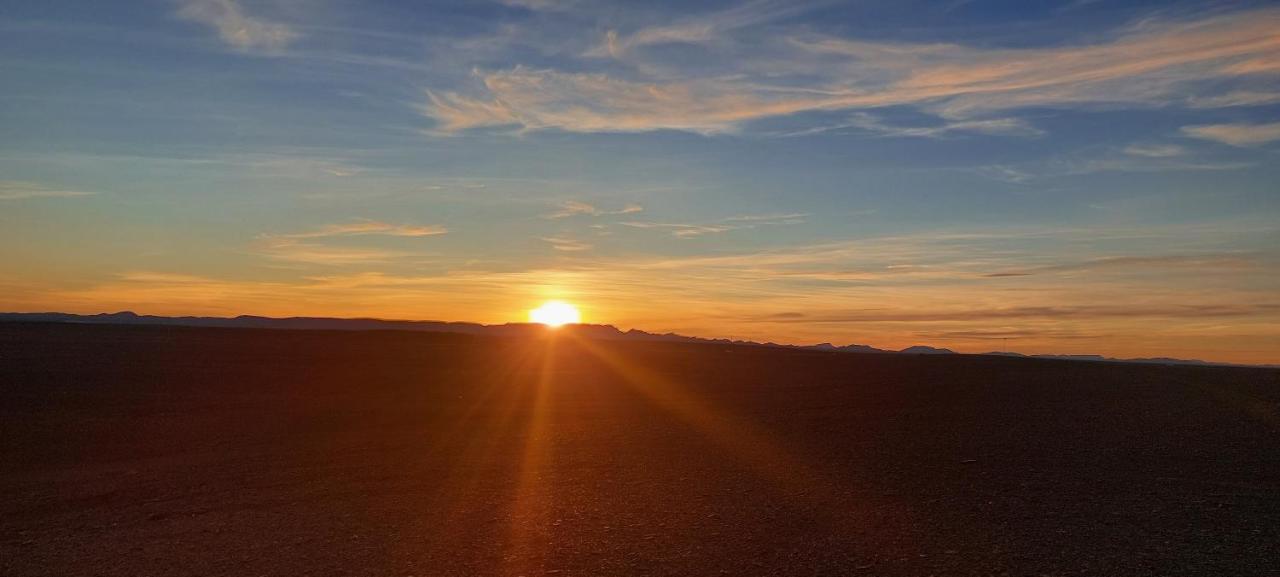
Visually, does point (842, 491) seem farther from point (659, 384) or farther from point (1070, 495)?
point (659, 384)

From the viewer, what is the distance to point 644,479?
51.6 ft

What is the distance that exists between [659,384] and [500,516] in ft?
80.9

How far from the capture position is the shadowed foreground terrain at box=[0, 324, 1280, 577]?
35.9 ft

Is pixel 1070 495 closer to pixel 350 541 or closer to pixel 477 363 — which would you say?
pixel 350 541

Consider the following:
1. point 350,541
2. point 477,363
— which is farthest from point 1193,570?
point 477,363

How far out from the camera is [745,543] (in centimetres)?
1141

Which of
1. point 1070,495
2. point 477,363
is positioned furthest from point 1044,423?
point 477,363

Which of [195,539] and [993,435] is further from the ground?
[993,435]

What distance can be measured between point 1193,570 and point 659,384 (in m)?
27.9

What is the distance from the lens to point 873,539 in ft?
37.8

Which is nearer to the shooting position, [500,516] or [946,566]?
[946,566]

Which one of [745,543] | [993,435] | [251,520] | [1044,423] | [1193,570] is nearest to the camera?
[1193,570]

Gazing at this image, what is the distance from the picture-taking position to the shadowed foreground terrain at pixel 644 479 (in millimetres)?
10953

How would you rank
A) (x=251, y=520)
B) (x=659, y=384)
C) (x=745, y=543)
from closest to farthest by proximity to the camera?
(x=745, y=543), (x=251, y=520), (x=659, y=384)
